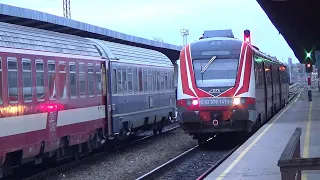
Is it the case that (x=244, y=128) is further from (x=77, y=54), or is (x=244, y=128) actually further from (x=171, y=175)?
(x=77, y=54)

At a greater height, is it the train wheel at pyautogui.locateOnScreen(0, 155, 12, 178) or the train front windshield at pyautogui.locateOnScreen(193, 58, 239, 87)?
the train front windshield at pyautogui.locateOnScreen(193, 58, 239, 87)

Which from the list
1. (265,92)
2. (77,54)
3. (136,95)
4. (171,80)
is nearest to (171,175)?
(77,54)

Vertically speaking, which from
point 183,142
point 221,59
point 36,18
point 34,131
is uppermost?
point 36,18

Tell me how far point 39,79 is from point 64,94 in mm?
1222

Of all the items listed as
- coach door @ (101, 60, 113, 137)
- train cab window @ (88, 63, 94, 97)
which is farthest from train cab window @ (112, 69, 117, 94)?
train cab window @ (88, 63, 94, 97)

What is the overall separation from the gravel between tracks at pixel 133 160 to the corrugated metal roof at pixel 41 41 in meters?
2.93

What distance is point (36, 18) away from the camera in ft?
66.7

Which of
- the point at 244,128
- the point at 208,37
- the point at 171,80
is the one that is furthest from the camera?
the point at 171,80

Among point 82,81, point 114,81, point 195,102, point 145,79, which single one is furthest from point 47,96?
point 145,79

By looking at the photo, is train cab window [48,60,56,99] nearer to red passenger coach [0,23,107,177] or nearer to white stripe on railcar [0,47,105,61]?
red passenger coach [0,23,107,177]

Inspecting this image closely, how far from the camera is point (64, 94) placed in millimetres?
12766

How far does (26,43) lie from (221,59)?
599 cm

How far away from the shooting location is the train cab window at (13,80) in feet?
34.1

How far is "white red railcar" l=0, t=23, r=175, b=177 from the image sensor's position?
10570 millimetres
